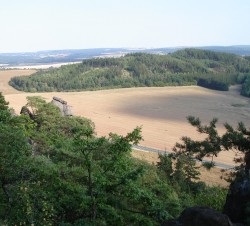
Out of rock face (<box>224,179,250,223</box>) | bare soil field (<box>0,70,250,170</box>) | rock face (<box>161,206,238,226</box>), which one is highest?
rock face (<box>161,206,238,226</box>)

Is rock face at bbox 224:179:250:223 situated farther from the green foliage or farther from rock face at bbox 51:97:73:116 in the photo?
rock face at bbox 51:97:73:116

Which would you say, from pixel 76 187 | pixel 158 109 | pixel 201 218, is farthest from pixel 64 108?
pixel 158 109

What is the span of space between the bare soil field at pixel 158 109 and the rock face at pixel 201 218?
5394cm

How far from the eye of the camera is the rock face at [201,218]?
470 inches

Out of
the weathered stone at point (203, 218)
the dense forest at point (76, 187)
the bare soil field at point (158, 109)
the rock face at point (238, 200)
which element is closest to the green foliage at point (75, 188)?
the dense forest at point (76, 187)

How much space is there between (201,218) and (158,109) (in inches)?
4292

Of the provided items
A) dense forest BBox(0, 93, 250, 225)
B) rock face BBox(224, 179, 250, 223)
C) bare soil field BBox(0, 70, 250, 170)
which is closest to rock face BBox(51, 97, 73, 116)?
bare soil field BBox(0, 70, 250, 170)

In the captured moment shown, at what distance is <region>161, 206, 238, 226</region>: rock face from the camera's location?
11.9 metres

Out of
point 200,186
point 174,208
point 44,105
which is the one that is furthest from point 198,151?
point 44,105

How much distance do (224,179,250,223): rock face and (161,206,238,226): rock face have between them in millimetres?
→ 1949

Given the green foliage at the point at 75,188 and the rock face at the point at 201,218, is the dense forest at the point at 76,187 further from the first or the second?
the rock face at the point at 201,218

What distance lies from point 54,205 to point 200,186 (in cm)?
2850

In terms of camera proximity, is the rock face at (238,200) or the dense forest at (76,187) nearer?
the dense forest at (76,187)

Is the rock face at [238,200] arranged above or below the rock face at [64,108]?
above
